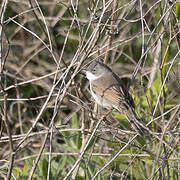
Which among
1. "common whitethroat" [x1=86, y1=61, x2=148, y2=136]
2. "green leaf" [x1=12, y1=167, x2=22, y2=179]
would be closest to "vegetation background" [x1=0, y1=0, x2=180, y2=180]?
"green leaf" [x1=12, y1=167, x2=22, y2=179]

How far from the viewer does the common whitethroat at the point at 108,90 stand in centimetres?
383

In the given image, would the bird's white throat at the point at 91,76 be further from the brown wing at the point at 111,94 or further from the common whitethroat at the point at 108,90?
the brown wing at the point at 111,94

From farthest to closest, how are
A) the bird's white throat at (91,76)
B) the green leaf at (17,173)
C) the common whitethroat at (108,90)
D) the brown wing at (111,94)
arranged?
the bird's white throat at (91,76) < the brown wing at (111,94) < the common whitethroat at (108,90) < the green leaf at (17,173)

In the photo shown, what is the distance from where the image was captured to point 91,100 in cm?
415

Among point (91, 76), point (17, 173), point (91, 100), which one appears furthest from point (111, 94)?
point (17, 173)

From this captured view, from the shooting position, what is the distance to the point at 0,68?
293cm

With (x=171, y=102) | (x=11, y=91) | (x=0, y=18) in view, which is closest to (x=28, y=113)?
(x=11, y=91)

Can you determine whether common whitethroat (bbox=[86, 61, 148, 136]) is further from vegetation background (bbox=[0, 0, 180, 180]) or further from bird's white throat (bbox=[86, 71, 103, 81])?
vegetation background (bbox=[0, 0, 180, 180])

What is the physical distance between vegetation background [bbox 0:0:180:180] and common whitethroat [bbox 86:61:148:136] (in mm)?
122

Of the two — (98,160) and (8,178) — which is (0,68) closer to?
(8,178)

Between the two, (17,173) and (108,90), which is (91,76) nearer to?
(108,90)

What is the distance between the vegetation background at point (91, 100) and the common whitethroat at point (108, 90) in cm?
12

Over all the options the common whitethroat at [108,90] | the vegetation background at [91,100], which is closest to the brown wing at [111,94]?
the common whitethroat at [108,90]

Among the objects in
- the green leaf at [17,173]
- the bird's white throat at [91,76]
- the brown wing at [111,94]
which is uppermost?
the bird's white throat at [91,76]
